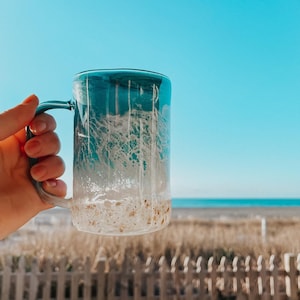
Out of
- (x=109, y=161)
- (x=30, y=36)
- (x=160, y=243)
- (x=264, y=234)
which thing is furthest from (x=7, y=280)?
(x=264, y=234)

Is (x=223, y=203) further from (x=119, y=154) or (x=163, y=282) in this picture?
(x=119, y=154)

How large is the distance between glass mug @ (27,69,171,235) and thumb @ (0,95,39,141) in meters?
0.05

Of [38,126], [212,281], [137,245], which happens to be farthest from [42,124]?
[137,245]

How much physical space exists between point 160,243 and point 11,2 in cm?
133

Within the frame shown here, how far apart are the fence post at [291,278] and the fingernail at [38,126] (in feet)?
4.94

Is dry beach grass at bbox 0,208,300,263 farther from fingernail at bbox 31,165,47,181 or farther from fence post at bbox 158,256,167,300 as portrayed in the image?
fingernail at bbox 31,165,47,181

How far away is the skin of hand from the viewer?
309 mm

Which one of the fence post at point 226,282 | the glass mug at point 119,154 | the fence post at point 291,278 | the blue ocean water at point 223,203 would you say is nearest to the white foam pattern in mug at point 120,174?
the glass mug at point 119,154

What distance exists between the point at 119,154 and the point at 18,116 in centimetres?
11

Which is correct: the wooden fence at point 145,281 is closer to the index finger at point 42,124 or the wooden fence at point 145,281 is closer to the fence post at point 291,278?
the fence post at point 291,278

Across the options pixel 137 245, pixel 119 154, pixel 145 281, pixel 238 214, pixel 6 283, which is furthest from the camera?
pixel 238 214

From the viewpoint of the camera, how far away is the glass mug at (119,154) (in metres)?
0.27

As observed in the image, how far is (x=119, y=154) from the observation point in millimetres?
272

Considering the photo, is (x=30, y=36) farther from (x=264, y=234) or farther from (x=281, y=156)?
(x=281, y=156)
